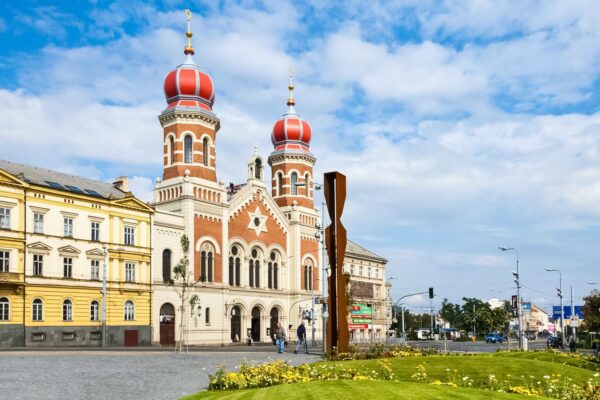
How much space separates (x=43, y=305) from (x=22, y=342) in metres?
3.07

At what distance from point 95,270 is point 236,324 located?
708 inches

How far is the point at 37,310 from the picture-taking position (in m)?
48.2

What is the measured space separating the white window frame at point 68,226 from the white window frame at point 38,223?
1857 millimetres

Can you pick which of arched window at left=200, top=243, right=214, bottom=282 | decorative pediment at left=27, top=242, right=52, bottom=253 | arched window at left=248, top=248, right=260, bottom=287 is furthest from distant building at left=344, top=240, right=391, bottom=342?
decorative pediment at left=27, top=242, right=52, bottom=253

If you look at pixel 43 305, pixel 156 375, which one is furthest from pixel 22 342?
pixel 156 375

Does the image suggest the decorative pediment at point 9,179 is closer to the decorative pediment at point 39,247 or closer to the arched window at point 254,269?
the decorative pediment at point 39,247

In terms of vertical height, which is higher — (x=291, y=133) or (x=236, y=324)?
(x=291, y=133)

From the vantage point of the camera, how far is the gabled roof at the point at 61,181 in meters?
50.9

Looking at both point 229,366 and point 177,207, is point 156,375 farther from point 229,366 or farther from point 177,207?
point 177,207

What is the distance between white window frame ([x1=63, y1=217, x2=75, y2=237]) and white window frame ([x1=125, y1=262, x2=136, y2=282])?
18.6 ft

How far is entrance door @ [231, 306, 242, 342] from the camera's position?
65.4 meters

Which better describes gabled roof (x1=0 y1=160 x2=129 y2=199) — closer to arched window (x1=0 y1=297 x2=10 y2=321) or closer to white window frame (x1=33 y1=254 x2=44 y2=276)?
white window frame (x1=33 y1=254 x2=44 y2=276)

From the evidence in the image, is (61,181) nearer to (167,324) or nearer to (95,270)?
(95,270)

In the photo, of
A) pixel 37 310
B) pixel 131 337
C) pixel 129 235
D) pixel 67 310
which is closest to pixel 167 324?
pixel 131 337
